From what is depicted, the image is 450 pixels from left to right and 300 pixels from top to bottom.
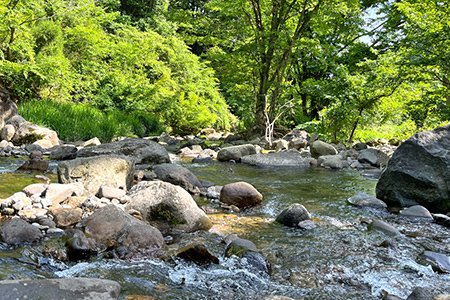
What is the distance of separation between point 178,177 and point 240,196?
1192mm

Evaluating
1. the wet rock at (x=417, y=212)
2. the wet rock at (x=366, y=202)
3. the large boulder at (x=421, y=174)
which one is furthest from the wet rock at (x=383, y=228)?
the large boulder at (x=421, y=174)

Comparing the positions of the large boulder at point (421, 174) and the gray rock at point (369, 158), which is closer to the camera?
the large boulder at point (421, 174)

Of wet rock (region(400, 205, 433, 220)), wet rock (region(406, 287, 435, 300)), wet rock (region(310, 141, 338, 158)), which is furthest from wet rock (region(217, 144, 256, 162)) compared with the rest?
wet rock (region(406, 287, 435, 300))

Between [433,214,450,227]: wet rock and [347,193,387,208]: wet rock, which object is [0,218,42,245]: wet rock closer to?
[347,193,387,208]: wet rock

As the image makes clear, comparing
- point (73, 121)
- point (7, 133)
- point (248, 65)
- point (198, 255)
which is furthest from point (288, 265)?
point (248, 65)

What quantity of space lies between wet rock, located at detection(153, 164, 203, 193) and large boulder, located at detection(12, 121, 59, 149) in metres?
4.66

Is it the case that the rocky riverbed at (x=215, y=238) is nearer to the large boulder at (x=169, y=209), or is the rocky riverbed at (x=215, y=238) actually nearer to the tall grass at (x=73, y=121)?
the large boulder at (x=169, y=209)

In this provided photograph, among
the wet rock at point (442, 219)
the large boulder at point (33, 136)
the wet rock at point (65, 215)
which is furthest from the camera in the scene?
the large boulder at point (33, 136)

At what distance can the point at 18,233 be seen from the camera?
254 centimetres

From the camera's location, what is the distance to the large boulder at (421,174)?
13.4ft

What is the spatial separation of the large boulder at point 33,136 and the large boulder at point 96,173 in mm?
4712

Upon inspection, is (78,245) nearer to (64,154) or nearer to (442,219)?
(442,219)

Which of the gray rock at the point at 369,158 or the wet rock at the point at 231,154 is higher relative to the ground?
the gray rock at the point at 369,158

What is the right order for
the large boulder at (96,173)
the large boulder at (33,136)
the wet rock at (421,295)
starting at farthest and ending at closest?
the large boulder at (33,136)
the large boulder at (96,173)
the wet rock at (421,295)
